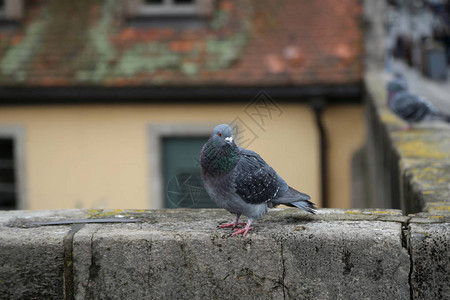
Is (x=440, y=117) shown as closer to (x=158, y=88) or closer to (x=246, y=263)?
(x=246, y=263)

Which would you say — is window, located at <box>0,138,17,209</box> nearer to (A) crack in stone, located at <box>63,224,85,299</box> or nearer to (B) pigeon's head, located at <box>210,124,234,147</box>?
(A) crack in stone, located at <box>63,224,85,299</box>

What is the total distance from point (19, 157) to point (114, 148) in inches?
56.3

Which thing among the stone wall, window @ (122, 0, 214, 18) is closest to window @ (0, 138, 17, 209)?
window @ (122, 0, 214, 18)

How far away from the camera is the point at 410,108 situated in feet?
18.1

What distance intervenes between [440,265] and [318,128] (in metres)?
7.09

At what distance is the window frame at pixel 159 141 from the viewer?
9.52 meters

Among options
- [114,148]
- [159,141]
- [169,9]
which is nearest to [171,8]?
[169,9]

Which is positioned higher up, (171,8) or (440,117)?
(171,8)

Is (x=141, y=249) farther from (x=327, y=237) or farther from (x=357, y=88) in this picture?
(x=357, y=88)

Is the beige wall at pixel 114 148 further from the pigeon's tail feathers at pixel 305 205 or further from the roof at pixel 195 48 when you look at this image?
the pigeon's tail feathers at pixel 305 205

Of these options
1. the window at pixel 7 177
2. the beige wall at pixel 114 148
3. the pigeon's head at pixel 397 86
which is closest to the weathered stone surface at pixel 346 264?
the pigeon's head at pixel 397 86

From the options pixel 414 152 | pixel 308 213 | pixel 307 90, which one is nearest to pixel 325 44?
pixel 307 90

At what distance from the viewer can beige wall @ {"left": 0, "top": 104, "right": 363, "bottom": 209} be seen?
30.8ft

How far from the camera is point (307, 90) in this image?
9.02 m
